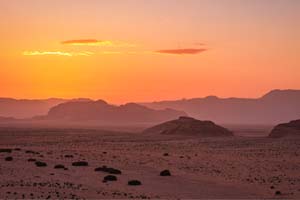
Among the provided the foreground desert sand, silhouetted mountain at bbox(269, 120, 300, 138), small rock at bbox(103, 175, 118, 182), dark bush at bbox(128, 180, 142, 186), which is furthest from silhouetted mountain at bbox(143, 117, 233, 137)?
dark bush at bbox(128, 180, 142, 186)

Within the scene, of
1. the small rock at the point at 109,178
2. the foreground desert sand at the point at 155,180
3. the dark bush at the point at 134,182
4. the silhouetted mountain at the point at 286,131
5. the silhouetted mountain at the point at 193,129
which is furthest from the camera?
the silhouetted mountain at the point at 193,129

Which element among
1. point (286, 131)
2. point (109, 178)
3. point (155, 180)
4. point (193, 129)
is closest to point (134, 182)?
point (109, 178)

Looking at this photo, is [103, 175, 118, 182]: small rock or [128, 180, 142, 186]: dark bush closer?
[128, 180, 142, 186]: dark bush

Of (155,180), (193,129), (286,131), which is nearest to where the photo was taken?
(155,180)

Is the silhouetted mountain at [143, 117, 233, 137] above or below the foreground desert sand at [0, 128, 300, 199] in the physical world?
above

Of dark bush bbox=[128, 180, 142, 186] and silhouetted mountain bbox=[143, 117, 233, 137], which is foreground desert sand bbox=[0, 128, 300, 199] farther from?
silhouetted mountain bbox=[143, 117, 233, 137]

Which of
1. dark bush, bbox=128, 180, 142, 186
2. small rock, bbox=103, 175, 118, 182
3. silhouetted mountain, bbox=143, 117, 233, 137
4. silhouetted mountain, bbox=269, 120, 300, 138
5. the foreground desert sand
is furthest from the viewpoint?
silhouetted mountain, bbox=143, 117, 233, 137

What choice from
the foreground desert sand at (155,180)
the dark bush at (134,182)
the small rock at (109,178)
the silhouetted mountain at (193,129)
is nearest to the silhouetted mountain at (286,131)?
the silhouetted mountain at (193,129)

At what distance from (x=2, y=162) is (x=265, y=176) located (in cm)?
2163

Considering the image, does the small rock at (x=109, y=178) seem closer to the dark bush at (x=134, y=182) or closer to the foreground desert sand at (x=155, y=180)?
the foreground desert sand at (x=155, y=180)

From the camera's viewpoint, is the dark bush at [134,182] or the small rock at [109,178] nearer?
the dark bush at [134,182]

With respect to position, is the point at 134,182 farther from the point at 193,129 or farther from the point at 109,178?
the point at 193,129

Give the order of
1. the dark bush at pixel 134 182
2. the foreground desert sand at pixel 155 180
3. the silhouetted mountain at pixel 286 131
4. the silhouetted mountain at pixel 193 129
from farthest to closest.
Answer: the silhouetted mountain at pixel 193 129
the silhouetted mountain at pixel 286 131
the dark bush at pixel 134 182
the foreground desert sand at pixel 155 180

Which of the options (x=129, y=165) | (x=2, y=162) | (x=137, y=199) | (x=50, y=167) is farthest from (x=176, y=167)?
(x=137, y=199)
